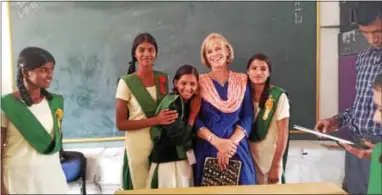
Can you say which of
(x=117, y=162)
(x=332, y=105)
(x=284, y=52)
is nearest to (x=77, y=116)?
(x=117, y=162)

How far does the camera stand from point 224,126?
146 cm

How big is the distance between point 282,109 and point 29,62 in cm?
79

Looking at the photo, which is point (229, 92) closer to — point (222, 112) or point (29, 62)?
point (222, 112)

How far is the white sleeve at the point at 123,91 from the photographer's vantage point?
4.73 feet

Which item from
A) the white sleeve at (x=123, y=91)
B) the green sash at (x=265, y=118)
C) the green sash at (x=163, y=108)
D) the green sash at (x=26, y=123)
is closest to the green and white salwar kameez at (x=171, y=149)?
the green sash at (x=163, y=108)

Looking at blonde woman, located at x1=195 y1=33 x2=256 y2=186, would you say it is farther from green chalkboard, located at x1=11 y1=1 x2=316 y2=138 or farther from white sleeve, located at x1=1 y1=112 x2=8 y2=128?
white sleeve, located at x1=1 y1=112 x2=8 y2=128

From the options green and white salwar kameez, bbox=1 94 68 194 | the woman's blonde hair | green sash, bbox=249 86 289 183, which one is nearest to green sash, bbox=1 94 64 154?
green and white salwar kameez, bbox=1 94 68 194

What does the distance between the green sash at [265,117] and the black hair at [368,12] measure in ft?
1.14

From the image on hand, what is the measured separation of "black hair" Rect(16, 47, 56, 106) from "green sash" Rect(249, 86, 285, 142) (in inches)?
25.4

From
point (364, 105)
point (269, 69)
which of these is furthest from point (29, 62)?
point (364, 105)

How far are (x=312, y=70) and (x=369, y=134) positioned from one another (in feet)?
0.87

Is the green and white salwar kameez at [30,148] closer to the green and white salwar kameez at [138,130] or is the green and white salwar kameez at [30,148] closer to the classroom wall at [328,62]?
the green and white salwar kameez at [138,130]

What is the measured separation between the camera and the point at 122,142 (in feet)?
4.81

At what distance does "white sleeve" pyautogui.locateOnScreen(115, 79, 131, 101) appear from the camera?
1.44 m
